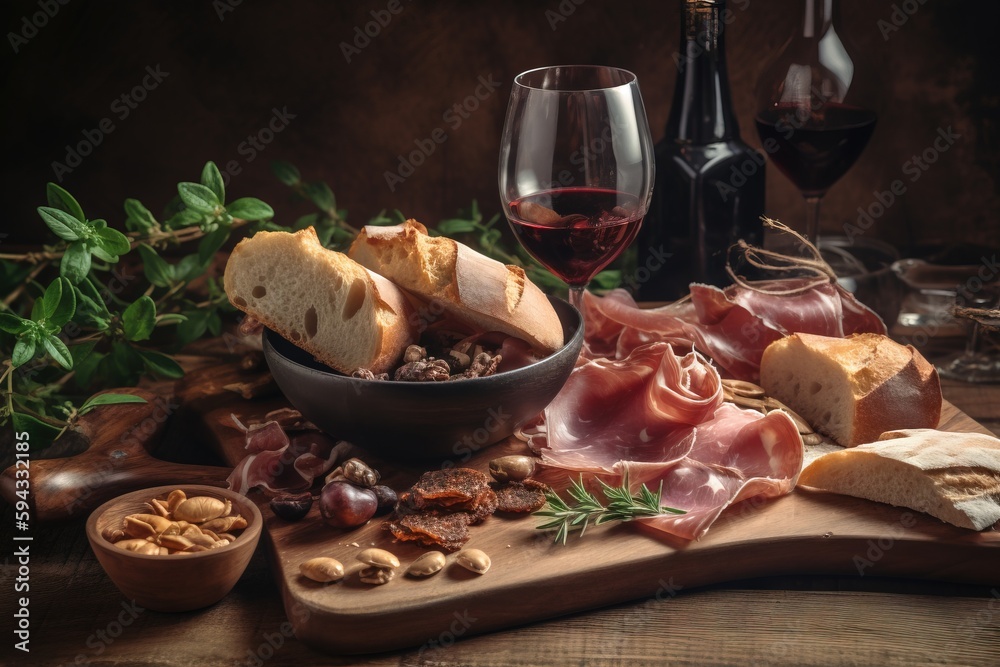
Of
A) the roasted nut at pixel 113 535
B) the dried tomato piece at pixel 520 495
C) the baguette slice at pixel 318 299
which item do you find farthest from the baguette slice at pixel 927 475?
the roasted nut at pixel 113 535

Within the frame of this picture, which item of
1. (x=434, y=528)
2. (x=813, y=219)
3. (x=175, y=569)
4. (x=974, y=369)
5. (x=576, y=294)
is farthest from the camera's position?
(x=813, y=219)

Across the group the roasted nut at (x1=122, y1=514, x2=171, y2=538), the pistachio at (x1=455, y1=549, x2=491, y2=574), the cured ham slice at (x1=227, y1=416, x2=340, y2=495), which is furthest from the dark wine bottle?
the roasted nut at (x1=122, y1=514, x2=171, y2=538)

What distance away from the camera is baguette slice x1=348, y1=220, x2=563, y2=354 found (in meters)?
1.24

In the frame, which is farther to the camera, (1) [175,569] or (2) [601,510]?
(2) [601,510]

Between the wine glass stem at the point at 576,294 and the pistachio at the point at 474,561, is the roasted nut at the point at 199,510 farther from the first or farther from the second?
the wine glass stem at the point at 576,294

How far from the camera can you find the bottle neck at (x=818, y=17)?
1.63 meters

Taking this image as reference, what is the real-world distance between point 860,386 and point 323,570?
29.0 inches

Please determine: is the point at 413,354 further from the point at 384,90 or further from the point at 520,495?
the point at 384,90

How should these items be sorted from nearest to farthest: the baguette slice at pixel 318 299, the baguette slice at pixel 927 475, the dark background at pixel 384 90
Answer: the baguette slice at pixel 927 475 → the baguette slice at pixel 318 299 → the dark background at pixel 384 90

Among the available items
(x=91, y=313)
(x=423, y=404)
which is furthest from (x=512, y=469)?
(x=91, y=313)

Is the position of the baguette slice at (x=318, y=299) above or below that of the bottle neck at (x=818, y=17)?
below

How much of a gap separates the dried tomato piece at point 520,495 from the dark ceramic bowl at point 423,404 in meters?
0.07

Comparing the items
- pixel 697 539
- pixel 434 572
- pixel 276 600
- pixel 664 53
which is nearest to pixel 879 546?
pixel 697 539

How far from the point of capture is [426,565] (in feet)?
3.46
